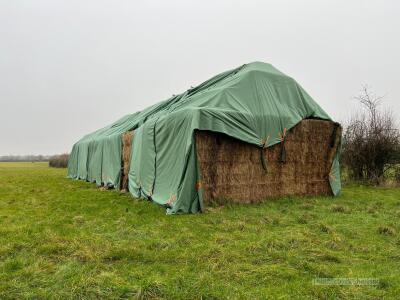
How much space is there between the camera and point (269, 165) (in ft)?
29.5

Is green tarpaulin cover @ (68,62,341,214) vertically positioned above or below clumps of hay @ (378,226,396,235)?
above

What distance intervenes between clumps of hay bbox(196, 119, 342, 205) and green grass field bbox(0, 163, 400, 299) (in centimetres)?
84

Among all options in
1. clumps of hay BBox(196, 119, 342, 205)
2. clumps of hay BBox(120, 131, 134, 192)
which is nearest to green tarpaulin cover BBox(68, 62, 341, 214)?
clumps of hay BBox(196, 119, 342, 205)

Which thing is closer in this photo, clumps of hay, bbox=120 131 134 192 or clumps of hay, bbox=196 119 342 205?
clumps of hay, bbox=196 119 342 205

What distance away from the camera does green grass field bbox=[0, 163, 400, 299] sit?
3303mm

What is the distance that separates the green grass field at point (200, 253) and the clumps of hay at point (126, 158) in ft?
15.4

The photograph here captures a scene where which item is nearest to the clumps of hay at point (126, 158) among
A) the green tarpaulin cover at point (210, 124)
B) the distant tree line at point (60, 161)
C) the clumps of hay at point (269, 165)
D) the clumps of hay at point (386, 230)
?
the green tarpaulin cover at point (210, 124)

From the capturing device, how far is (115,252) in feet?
14.3

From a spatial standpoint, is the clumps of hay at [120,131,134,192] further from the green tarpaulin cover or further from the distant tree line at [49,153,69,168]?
the distant tree line at [49,153,69,168]

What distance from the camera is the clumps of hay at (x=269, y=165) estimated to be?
26.1 ft

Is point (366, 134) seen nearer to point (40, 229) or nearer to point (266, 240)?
point (266, 240)

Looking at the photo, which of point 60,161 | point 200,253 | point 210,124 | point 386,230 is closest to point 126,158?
point 210,124

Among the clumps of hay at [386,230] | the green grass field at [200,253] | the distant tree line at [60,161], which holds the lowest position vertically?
the green grass field at [200,253]

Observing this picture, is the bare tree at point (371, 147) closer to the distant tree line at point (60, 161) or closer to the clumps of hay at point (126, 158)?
the clumps of hay at point (126, 158)
